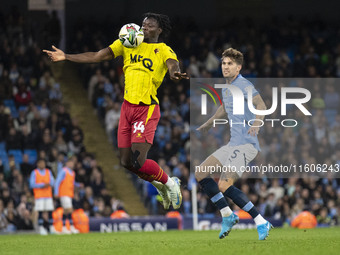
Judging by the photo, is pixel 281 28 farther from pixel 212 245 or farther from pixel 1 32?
pixel 212 245

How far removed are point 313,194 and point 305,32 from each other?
8.02 meters

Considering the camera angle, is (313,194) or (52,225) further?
(313,194)

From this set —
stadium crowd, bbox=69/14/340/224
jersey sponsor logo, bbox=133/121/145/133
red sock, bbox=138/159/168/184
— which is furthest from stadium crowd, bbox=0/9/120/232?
jersey sponsor logo, bbox=133/121/145/133

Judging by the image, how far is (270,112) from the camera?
21.2 metres

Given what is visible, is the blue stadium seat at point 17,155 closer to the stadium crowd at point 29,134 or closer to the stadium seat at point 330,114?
the stadium crowd at point 29,134

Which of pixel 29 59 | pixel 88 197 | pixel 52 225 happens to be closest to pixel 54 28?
pixel 29 59

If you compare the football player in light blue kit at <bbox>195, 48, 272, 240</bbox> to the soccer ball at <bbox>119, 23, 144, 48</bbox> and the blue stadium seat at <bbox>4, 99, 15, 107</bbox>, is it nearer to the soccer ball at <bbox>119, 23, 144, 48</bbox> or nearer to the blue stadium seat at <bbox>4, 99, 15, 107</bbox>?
the soccer ball at <bbox>119, 23, 144, 48</bbox>

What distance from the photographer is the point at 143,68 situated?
409 inches

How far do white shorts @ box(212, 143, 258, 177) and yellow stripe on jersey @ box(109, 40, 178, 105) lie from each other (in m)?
1.19

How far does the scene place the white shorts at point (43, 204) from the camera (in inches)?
703

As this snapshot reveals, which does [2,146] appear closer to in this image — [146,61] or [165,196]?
[165,196]

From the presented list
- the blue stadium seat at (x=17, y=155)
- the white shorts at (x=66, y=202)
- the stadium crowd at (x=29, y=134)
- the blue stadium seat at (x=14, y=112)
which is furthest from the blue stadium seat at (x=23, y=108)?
the white shorts at (x=66, y=202)

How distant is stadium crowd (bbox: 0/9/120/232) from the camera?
19.3 meters

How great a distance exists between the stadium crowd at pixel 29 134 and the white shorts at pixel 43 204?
1.13m
